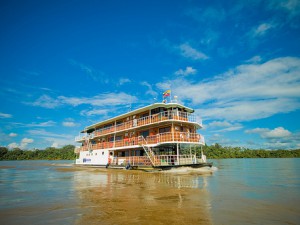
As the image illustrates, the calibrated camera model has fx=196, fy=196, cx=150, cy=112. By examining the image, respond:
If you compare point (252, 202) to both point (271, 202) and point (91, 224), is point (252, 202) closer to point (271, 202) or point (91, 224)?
point (271, 202)

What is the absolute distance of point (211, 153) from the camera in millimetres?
90062

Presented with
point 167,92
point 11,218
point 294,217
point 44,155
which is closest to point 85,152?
point 167,92

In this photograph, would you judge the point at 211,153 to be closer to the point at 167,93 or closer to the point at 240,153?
the point at 240,153

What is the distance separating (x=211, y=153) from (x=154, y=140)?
242ft

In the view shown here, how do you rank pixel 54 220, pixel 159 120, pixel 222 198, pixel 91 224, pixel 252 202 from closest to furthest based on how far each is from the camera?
pixel 91 224 < pixel 54 220 < pixel 252 202 < pixel 222 198 < pixel 159 120

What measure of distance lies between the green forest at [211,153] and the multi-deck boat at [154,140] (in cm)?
6158

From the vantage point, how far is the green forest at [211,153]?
92562 mm

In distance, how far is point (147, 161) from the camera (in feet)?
77.7

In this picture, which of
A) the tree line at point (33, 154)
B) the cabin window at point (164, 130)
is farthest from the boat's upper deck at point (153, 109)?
the tree line at point (33, 154)

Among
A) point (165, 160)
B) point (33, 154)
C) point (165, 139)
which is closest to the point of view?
point (165, 139)

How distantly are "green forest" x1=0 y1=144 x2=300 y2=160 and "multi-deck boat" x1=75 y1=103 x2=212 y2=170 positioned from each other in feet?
202

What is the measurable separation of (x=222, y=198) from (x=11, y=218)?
319 inches

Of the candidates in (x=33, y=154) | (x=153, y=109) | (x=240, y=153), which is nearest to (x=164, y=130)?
(x=153, y=109)

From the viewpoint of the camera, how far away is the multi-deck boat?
22188 mm
